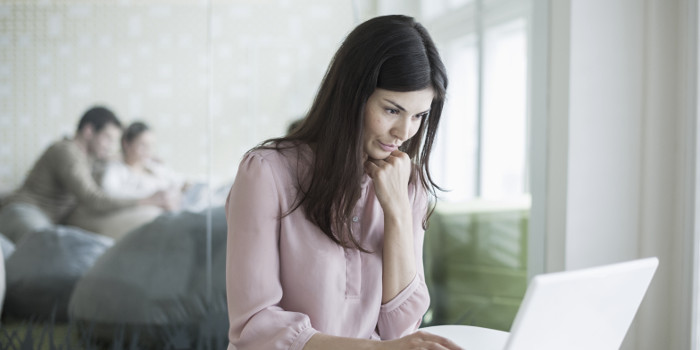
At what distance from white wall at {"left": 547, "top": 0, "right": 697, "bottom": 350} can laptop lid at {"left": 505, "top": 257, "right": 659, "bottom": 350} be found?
123cm

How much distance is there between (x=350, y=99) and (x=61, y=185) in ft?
5.48

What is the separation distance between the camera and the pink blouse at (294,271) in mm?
1212

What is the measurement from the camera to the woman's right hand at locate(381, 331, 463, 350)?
104cm

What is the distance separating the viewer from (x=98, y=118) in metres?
2.52

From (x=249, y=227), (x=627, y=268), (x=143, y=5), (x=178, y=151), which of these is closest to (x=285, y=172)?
(x=249, y=227)

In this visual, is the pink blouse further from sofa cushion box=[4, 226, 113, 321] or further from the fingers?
sofa cushion box=[4, 226, 113, 321]

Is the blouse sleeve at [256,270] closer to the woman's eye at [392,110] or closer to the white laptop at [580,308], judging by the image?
the woman's eye at [392,110]

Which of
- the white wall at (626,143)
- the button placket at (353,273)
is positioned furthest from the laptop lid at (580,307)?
the white wall at (626,143)

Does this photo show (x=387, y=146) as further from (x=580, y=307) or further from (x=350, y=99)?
(x=580, y=307)

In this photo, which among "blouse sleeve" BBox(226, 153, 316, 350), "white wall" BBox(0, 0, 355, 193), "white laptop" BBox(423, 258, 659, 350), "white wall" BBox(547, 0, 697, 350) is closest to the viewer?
"white laptop" BBox(423, 258, 659, 350)

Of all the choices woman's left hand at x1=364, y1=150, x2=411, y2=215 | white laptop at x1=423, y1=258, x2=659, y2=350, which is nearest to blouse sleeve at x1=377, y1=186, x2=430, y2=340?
woman's left hand at x1=364, y1=150, x2=411, y2=215

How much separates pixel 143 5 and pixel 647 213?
200 centimetres

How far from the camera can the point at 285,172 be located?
51.1 inches

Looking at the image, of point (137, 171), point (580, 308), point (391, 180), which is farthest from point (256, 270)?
point (137, 171)
